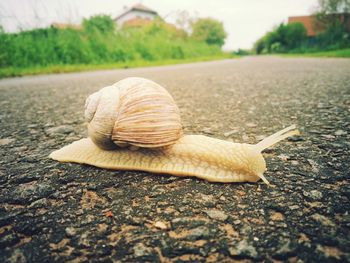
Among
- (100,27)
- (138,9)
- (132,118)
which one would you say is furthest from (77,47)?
(138,9)

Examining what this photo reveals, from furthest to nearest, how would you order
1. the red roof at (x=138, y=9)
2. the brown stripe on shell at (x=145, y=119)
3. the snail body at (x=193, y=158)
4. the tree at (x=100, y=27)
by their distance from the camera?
the red roof at (x=138, y=9) < the tree at (x=100, y=27) < the brown stripe on shell at (x=145, y=119) < the snail body at (x=193, y=158)

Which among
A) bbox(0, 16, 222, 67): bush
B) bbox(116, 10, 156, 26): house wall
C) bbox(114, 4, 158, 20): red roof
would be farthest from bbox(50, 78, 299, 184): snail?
bbox(116, 10, 156, 26): house wall

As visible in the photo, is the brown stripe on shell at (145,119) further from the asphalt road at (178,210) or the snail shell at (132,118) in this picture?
the asphalt road at (178,210)

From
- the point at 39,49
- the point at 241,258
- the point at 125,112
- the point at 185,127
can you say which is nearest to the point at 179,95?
the point at 185,127

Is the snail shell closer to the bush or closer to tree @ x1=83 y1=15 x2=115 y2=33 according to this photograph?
the bush

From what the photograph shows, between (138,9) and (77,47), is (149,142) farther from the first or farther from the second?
(138,9)

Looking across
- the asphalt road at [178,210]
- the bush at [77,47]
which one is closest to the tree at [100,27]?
the bush at [77,47]

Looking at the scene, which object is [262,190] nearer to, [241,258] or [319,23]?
[241,258]
